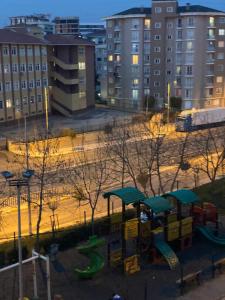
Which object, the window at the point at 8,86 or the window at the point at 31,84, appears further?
the window at the point at 31,84

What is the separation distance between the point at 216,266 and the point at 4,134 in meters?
37.6

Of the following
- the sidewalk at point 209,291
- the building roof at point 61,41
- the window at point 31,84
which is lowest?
the sidewalk at point 209,291

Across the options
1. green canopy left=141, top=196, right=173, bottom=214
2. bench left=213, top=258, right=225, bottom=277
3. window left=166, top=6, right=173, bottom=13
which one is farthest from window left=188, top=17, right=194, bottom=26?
bench left=213, top=258, right=225, bottom=277

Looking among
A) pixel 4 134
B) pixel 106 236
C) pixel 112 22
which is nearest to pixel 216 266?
pixel 106 236

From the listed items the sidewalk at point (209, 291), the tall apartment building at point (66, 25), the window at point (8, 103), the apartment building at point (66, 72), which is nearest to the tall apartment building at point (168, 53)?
the apartment building at point (66, 72)

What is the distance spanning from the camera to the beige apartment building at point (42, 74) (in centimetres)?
5481

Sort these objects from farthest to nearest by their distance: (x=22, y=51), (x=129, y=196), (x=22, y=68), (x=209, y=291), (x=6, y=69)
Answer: (x=22, y=68)
(x=22, y=51)
(x=6, y=69)
(x=129, y=196)
(x=209, y=291)

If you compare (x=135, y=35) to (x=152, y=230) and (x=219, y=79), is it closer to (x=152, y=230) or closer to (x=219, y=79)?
(x=219, y=79)

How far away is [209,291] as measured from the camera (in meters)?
16.2

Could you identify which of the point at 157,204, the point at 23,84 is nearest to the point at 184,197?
the point at 157,204

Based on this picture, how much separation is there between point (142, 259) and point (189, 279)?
108 inches

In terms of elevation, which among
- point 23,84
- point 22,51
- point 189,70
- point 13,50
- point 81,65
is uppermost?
point 13,50

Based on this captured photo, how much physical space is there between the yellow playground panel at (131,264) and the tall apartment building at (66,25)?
407 feet

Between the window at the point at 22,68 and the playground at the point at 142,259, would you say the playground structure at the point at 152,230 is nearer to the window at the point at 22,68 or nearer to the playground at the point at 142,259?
the playground at the point at 142,259
